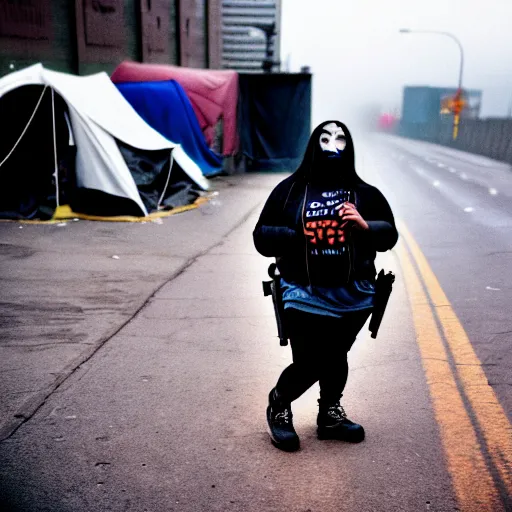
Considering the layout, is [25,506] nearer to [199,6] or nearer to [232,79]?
[232,79]

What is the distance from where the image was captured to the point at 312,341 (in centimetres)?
321

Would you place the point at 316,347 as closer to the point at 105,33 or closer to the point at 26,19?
the point at 26,19

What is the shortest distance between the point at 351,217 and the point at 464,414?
1.62 meters

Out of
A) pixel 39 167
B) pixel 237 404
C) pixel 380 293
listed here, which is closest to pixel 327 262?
pixel 380 293

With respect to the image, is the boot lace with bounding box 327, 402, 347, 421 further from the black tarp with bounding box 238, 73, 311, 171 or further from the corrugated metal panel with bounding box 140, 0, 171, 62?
the corrugated metal panel with bounding box 140, 0, 171, 62

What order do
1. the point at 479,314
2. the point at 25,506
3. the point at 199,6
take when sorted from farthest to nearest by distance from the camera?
1. the point at 199,6
2. the point at 479,314
3. the point at 25,506

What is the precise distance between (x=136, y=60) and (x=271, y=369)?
59.2 ft

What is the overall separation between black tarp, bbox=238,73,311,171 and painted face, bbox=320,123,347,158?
56.3 feet

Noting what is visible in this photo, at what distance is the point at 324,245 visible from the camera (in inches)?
123

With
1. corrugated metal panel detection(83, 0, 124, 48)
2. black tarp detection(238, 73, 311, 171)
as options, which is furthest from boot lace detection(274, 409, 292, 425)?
black tarp detection(238, 73, 311, 171)

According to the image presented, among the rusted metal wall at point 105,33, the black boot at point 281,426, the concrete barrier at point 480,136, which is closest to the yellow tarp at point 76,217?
the rusted metal wall at point 105,33

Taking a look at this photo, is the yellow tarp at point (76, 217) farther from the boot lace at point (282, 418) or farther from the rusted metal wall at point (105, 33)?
the boot lace at point (282, 418)

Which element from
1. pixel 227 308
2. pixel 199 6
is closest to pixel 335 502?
pixel 227 308

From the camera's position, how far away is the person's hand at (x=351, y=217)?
9.89ft
